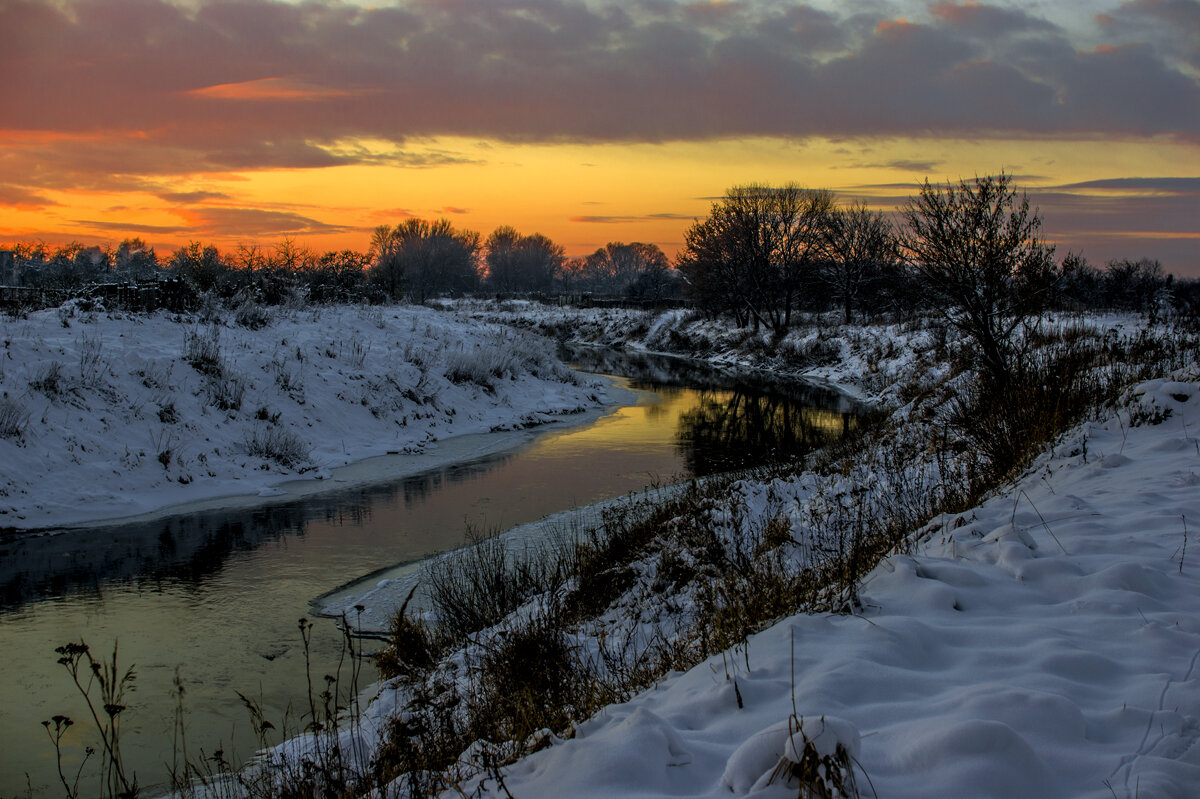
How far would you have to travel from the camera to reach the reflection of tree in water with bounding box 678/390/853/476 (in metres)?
15.7

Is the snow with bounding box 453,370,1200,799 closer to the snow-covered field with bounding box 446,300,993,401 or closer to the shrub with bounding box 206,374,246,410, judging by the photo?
the shrub with bounding box 206,374,246,410

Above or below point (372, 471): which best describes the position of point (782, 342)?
above

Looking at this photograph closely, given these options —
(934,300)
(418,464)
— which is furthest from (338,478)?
(934,300)

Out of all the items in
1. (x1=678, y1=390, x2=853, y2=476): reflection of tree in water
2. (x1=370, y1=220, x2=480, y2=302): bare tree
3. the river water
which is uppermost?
(x1=370, y1=220, x2=480, y2=302): bare tree

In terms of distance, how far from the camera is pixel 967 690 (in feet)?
9.95

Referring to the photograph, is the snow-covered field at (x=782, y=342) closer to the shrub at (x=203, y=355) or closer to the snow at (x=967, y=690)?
the shrub at (x=203, y=355)

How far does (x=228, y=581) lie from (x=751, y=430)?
45.1 feet

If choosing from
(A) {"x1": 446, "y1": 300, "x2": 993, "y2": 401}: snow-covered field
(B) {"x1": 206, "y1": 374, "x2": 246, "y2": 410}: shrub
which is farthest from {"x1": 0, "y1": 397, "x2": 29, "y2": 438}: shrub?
(A) {"x1": 446, "y1": 300, "x2": 993, "y2": 401}: snow-covered field

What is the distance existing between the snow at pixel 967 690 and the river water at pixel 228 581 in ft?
9.71

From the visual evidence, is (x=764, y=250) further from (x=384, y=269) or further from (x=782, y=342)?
(x=384, y=269)

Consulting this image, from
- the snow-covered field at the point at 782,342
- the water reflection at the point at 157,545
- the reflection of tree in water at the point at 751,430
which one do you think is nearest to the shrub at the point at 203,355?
the water reflection at the point at 157,545

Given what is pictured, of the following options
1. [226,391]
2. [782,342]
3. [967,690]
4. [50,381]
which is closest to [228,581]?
[50,381]

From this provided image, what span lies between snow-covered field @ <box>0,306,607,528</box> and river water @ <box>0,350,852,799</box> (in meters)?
1.30

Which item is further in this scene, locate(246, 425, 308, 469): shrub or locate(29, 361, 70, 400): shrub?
locate(246, 425, 308, 469): shrub
